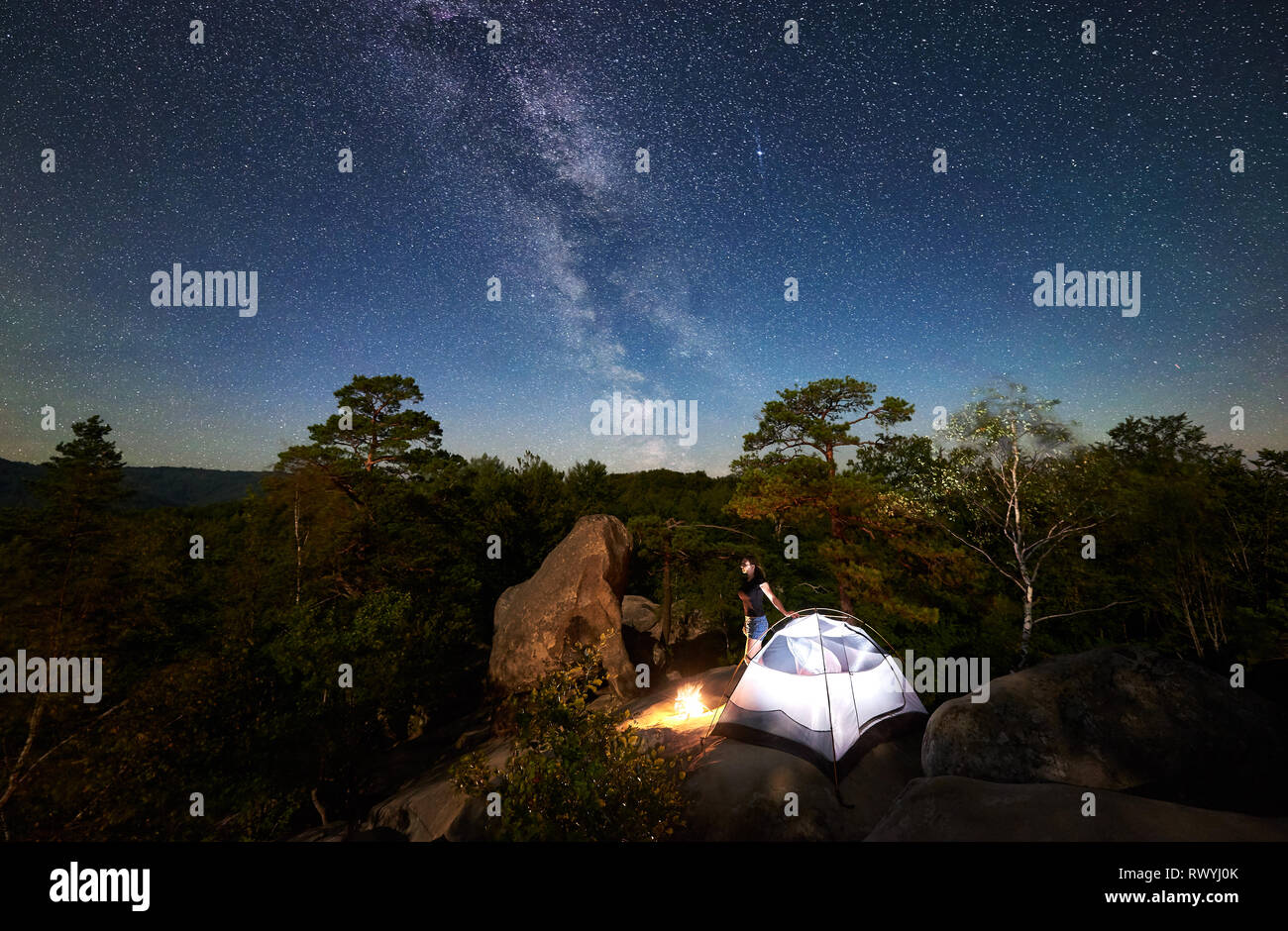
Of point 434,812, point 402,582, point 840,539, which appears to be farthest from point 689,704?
point 402,582

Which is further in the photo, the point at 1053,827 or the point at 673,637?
the point at 673,637

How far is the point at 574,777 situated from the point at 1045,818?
19.4 feet

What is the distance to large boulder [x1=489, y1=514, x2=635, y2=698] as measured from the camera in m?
18.0

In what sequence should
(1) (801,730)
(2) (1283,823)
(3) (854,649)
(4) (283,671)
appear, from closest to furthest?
(2) (1283,823), (1) (801,730), (3) (854,649), (4) (283,671)

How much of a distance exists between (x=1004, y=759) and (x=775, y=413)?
10813 mm

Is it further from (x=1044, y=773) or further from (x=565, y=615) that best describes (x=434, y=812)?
(x=1044, y=773)

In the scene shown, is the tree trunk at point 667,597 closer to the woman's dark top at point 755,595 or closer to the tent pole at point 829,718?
the woman's dark top at point 755,595

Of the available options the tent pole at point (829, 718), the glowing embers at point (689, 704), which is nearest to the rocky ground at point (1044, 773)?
the tent pole at point (829, 718)

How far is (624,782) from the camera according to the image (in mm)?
4898

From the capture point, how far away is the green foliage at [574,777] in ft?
15.0

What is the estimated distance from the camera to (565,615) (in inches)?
720
